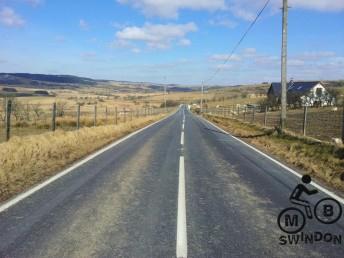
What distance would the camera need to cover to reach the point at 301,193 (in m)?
9.49

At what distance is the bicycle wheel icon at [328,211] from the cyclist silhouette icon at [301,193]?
0.40 feet

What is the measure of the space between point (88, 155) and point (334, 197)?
844 cm

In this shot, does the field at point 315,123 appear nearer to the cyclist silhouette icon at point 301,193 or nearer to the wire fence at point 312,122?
the wire fence at point 312,122

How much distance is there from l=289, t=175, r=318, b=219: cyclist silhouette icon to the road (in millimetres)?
169

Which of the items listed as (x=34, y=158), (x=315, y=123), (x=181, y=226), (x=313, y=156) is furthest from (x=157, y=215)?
(x=315, y=123)

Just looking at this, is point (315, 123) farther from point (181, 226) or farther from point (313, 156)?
point (181, 226)

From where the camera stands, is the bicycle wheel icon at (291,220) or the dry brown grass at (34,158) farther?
the dry brown grass at (34,158)

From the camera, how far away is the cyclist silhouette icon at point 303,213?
22.7 feet

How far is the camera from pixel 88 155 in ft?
50.3

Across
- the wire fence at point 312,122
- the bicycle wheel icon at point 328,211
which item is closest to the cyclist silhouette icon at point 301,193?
the bicycle wheel icon at point 328,211

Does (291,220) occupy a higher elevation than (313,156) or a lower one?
lower

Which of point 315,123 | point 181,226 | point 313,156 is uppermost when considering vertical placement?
point 315,123

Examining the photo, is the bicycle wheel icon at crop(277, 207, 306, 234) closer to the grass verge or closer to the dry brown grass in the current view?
the grass verge

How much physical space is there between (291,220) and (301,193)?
241cm
